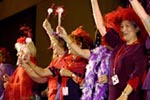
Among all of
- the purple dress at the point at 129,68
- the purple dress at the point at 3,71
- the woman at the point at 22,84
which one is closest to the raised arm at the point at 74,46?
the purple dress at the point at 129,68

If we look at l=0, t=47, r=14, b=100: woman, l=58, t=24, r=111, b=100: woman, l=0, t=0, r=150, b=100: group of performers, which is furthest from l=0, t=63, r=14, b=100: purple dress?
l=58, t=24, r=111, b=100: woman

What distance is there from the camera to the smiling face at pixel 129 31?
9.01 feet

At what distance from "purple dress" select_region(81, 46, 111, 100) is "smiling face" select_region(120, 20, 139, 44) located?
28cm

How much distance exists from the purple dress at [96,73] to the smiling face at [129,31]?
278 mm

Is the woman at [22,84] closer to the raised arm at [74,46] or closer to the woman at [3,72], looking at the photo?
the woman at [3,72]

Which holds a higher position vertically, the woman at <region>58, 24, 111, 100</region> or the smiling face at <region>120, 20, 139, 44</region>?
the smiling face at <region>120, 20, 139, 44</region>

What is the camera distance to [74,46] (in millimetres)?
3129

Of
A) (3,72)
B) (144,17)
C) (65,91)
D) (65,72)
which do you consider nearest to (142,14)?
(144,17)

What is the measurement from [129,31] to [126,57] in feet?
0.59

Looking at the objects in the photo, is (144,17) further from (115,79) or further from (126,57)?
(115,79)

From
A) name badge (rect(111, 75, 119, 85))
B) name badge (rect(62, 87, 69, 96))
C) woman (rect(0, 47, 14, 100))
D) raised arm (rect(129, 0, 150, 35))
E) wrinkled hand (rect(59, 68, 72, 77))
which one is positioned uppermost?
raised arm (rect(129, 0, 150, 35))

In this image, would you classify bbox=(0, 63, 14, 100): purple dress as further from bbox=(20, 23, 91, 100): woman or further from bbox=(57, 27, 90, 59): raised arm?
bbox=(57, 27, 90, 59): raised arm

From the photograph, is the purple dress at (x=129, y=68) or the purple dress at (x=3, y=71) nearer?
the purple dress at (x=129, y=68)

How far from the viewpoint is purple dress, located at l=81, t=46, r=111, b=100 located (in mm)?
2965
